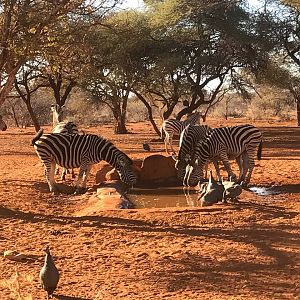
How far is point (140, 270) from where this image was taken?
6.34 metres

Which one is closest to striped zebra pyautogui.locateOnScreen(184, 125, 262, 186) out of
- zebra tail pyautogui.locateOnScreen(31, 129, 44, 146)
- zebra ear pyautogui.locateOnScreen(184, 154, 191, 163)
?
zebra ear pyautogui.locateOnScreen(184, 154, 191, 163)

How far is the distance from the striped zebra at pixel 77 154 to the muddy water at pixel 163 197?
1.57ft

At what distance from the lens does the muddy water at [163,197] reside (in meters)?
11.4

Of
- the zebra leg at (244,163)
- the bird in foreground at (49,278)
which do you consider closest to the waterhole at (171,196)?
the zebra leg at (244,163)

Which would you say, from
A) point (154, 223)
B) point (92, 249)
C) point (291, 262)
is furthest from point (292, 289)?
point (154, 223)

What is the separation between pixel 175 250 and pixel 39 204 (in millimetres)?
4267

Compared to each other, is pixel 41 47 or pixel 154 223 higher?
pixel 41 47

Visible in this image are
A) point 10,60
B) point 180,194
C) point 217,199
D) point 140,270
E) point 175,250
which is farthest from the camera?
point 180,194

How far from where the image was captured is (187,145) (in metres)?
13.6

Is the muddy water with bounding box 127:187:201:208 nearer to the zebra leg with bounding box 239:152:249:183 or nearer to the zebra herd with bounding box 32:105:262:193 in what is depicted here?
the zebra herd with bounding box 32:105:262:193

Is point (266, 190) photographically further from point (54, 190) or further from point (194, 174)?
point (54, 190)

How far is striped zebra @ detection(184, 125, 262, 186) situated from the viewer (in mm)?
12281

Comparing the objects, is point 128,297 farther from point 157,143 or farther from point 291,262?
point 157,143

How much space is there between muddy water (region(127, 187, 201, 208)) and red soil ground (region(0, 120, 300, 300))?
1.31 metres
